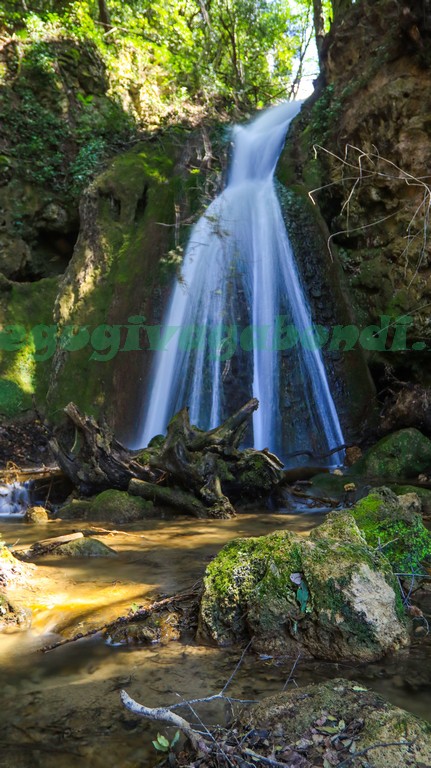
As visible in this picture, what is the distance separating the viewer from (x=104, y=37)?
14484 mm

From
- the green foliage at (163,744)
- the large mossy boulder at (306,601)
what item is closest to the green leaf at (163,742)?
the green foliage at (163,744)

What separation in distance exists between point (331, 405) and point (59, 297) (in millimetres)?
5948

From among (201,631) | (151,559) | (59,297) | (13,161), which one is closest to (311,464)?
(151,559)

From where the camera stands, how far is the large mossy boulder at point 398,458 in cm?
693

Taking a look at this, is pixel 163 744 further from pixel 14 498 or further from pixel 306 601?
pixel 14 498

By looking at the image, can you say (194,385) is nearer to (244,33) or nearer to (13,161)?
(13,161)

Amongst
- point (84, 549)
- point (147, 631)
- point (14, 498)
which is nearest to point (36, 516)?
point (14, 498)

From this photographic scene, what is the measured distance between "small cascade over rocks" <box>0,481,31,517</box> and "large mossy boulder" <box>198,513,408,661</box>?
503 centimetres

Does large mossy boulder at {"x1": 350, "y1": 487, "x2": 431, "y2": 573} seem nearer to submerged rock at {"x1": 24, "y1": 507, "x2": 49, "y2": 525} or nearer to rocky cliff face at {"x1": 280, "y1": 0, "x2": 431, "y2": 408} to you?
submerged rock at {"x1": 24, "y1": 507, "x2": 49, "y2": 525}

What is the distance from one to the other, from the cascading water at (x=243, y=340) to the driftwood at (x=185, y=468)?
1966 mm

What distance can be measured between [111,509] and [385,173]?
703cm

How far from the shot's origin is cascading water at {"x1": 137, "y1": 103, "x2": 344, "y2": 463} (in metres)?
8.82

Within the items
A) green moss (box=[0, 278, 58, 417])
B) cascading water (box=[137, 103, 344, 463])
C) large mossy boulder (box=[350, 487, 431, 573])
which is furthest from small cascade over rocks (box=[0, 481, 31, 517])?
large mossy boulder (box=[350, 487, 431, 573])

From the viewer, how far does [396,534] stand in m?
3.35
